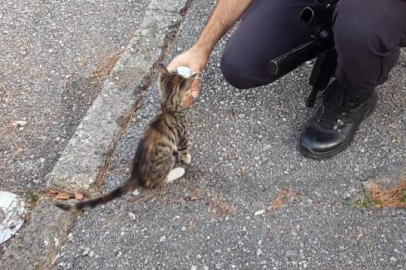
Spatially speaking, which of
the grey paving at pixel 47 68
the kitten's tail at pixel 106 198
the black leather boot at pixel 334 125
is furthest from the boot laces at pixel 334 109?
the grey paving at pixel 47 68

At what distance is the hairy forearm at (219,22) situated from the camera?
273cm

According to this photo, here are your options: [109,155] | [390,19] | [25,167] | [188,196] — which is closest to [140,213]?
[188,196]

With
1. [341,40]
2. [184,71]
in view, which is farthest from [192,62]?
[341,40]

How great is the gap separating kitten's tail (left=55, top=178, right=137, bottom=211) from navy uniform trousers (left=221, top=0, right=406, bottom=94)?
0.87 meters

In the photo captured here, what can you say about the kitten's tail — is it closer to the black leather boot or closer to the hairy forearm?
the hairy forearm

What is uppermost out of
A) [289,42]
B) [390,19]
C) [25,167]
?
[390,19]

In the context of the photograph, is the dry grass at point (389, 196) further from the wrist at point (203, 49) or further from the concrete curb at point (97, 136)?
the concrete curb at point (97, 136)

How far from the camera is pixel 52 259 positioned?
240 cm

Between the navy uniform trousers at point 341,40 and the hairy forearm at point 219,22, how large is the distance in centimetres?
10

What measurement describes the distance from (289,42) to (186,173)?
891 mm

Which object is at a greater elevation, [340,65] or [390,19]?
[390,19]

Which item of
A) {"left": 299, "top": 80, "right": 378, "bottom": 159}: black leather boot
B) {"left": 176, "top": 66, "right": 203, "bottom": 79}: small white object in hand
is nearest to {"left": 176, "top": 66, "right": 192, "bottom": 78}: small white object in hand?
{"left": 176, "top": 66, "right": 203, "bottom": 79}: small white object in hand

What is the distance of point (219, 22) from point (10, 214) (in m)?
1.47

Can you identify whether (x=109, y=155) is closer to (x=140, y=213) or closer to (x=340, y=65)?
(x=140, y=213)
